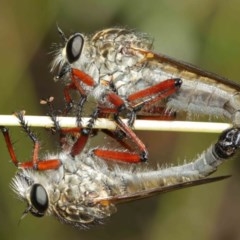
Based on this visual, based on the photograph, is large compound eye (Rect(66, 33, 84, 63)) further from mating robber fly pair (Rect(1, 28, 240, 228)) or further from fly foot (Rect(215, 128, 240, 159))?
fly foot (Rect(215, 128, 240, 159))

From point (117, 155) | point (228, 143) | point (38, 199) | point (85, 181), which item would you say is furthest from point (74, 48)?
point (228, 143)

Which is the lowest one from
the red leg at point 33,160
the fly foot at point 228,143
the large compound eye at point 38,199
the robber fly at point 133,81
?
the large compound eye at point 38,199

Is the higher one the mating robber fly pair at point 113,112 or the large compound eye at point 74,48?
the large compound eye at point 74,48

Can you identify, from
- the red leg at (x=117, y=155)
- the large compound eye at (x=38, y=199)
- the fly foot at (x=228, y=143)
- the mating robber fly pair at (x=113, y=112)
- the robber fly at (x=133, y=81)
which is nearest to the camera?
the fly foot at (x=228, y=143)

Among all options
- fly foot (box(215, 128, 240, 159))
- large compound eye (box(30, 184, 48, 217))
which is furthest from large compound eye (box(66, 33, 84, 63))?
fly foot (box(215, 128, 240, 159))

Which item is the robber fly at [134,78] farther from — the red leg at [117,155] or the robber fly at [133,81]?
the red leg at [117,155]

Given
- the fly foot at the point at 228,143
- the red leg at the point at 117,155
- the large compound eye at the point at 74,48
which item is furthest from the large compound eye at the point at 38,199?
the fly foot at the point at 228,143

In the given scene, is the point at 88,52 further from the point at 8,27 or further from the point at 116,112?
the point at 8,27

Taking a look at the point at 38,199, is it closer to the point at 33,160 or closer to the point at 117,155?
the point at 33,160
